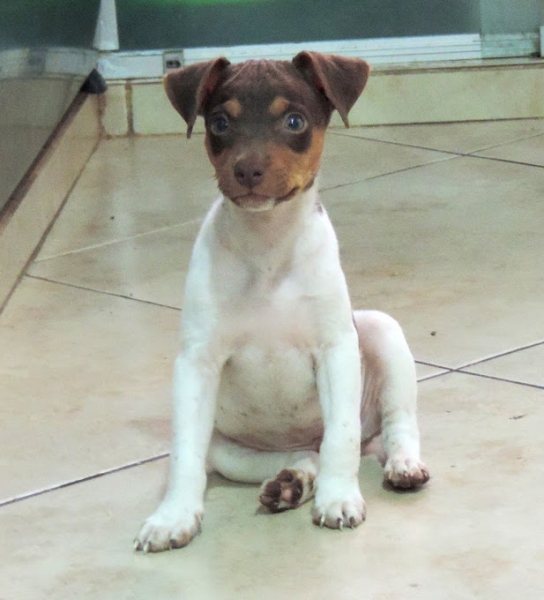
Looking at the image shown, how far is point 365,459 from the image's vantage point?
2.72 meters

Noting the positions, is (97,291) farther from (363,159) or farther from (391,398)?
(363,159)

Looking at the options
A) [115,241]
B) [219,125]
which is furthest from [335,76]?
[115,241]

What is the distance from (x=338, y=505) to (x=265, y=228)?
1.87ft

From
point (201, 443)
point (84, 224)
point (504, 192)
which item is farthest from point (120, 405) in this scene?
point (504, 192)

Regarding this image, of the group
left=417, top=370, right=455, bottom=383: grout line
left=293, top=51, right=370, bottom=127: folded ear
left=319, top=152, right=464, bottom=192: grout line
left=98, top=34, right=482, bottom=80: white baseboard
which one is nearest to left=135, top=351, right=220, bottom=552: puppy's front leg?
left=293, top=51, right=370, bottom=127: folded ear

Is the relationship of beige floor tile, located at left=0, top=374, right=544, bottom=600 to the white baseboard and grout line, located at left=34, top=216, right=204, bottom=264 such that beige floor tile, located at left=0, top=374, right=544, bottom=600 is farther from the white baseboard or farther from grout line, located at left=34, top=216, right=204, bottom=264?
the white baseboard

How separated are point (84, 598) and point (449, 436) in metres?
0.99

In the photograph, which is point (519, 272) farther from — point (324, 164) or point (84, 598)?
point (84, 598)

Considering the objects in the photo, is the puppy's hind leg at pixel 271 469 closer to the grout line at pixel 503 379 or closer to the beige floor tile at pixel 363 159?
the grout line at pixel 503 379

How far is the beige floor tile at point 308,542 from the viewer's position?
216 centimetres

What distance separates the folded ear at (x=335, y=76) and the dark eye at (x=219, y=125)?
210 mm

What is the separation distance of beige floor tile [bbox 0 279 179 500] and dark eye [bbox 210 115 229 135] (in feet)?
2.57

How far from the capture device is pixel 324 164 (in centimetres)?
567

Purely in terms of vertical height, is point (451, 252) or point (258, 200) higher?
point (258, 200)
